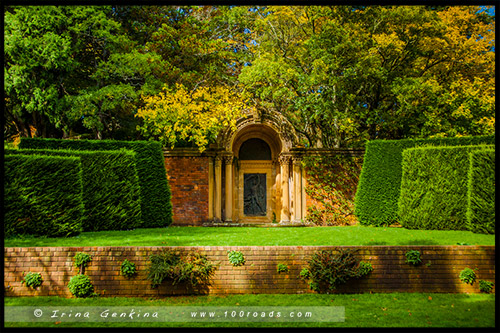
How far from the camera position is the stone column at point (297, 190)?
17.4 meters

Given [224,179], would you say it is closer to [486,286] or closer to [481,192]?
[481,192]

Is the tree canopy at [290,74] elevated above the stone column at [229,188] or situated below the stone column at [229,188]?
above

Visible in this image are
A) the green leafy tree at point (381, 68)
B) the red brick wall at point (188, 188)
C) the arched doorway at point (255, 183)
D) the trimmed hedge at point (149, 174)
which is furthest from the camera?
the arched doorway at point (255, 183)

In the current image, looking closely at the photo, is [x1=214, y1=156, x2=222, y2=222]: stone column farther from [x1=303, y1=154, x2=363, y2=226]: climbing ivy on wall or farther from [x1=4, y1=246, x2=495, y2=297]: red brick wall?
[x1=4, y1=246, x2=495, y2=297]: red brick wall

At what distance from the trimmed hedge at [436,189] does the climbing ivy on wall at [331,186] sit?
13.2ft

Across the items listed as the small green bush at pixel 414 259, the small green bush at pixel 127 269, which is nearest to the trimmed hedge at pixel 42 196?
the small green bush at pixel 127 269

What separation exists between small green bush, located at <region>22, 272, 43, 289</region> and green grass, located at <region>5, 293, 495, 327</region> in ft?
0.94

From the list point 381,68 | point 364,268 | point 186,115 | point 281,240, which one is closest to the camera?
point 364,268

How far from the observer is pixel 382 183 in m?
14.4

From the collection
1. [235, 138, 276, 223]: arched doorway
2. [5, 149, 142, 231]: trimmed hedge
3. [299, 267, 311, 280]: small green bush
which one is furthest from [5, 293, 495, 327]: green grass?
[235, 138, 276, 223]: arched doorway

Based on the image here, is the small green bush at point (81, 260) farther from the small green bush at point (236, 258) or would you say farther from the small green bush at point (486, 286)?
the small green bush at point (486, 286)

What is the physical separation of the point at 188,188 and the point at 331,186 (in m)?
6.92

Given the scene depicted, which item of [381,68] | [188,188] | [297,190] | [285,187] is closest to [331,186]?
[297,190]

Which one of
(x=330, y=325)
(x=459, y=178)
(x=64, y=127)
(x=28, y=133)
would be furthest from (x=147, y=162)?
(x=459, y=178)
